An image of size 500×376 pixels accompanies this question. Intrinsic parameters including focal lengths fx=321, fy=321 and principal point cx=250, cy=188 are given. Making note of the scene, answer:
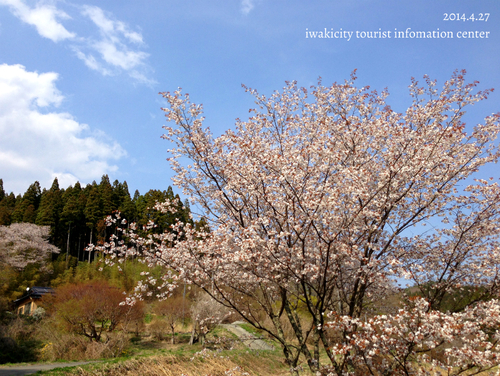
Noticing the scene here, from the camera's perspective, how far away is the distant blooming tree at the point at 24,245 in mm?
31898

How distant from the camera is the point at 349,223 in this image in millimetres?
4746

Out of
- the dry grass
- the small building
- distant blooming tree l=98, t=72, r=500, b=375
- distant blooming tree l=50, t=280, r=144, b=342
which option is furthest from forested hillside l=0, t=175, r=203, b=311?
distant blooming tree l=98, t=72, r=500, b=375

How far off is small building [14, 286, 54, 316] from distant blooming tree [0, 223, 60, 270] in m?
3.51

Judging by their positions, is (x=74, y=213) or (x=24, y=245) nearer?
(x=24, y=245)

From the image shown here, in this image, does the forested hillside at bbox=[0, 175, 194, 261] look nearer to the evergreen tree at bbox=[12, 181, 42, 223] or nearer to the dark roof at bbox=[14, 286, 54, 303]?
the evergreen tree at bbox=[12, 181, 42, 223]

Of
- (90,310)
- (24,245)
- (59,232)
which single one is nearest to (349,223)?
(90,310)

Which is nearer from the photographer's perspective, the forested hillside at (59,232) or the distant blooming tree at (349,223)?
the distant blooming tree at (349,223)

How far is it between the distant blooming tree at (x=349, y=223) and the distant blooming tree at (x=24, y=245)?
31906 mm

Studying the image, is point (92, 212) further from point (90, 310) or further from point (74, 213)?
point (90, 310)

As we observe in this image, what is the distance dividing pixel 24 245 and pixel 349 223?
3893 centimetres

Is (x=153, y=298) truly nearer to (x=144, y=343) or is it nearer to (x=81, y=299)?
(x=144, y=343)

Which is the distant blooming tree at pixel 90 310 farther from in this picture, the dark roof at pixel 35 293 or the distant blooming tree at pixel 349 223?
the distant blooming tree at pixel 349 223

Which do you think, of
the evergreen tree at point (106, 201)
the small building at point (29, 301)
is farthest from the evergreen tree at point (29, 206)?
the small building at point (29, 301)

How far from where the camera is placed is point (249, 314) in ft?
21.2
